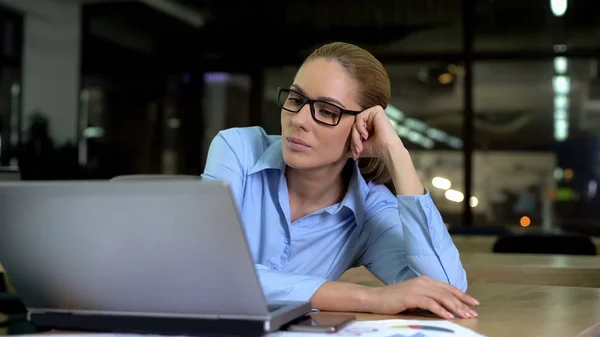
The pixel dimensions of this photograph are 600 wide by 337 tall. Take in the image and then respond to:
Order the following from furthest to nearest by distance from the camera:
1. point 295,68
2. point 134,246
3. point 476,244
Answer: point 295,68 < point 476,244 < point 134,246

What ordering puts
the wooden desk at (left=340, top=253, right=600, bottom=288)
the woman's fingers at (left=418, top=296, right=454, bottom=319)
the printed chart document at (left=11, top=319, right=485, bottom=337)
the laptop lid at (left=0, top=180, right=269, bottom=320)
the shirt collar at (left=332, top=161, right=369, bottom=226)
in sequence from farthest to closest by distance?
1. the wooden desk at (left=340, top=253, right=600, bottom=288)
2. the shirt collar at (left=332, top=161, right=369, bottom=226)
3. the woman's fingers at (left=418, top=296, right=454, bottom=319)
4. the printed chart document at (left=11, top=319, right=485, bottom=337)
5. the laptop lid at (left=0, top=180, right=269, bottom=320)

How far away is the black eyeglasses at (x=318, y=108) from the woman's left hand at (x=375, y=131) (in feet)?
0.09

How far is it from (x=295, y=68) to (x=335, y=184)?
464cm

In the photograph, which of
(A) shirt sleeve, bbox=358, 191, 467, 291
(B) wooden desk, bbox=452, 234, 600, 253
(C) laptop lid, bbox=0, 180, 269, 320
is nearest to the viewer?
(C) laptop lid, bbox=0, 180, 269, 320

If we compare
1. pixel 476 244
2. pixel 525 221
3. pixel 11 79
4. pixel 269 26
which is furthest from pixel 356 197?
pixel 11 79

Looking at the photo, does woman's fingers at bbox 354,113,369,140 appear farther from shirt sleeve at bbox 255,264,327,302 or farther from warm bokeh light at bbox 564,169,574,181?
warm bokeh light at bbox 564,169,574,181

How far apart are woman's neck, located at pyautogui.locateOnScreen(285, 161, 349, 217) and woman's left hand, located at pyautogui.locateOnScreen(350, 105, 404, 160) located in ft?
0.34

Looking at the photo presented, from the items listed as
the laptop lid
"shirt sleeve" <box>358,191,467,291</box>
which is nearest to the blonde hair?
"shirt sleeve" <box>358,191,467,291</box>

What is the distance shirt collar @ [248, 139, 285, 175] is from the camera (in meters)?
1.69

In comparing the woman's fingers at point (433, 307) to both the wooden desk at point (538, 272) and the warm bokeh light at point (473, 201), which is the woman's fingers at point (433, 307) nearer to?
the wooden desk at point (538, 272)

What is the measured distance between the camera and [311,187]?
1.75 meters

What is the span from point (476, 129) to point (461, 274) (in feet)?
18.2

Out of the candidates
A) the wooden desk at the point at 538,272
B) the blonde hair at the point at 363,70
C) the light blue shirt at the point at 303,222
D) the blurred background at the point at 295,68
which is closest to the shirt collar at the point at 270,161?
the light blue shirt at the point at 303,222

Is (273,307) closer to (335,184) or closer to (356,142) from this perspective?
(356,142)
